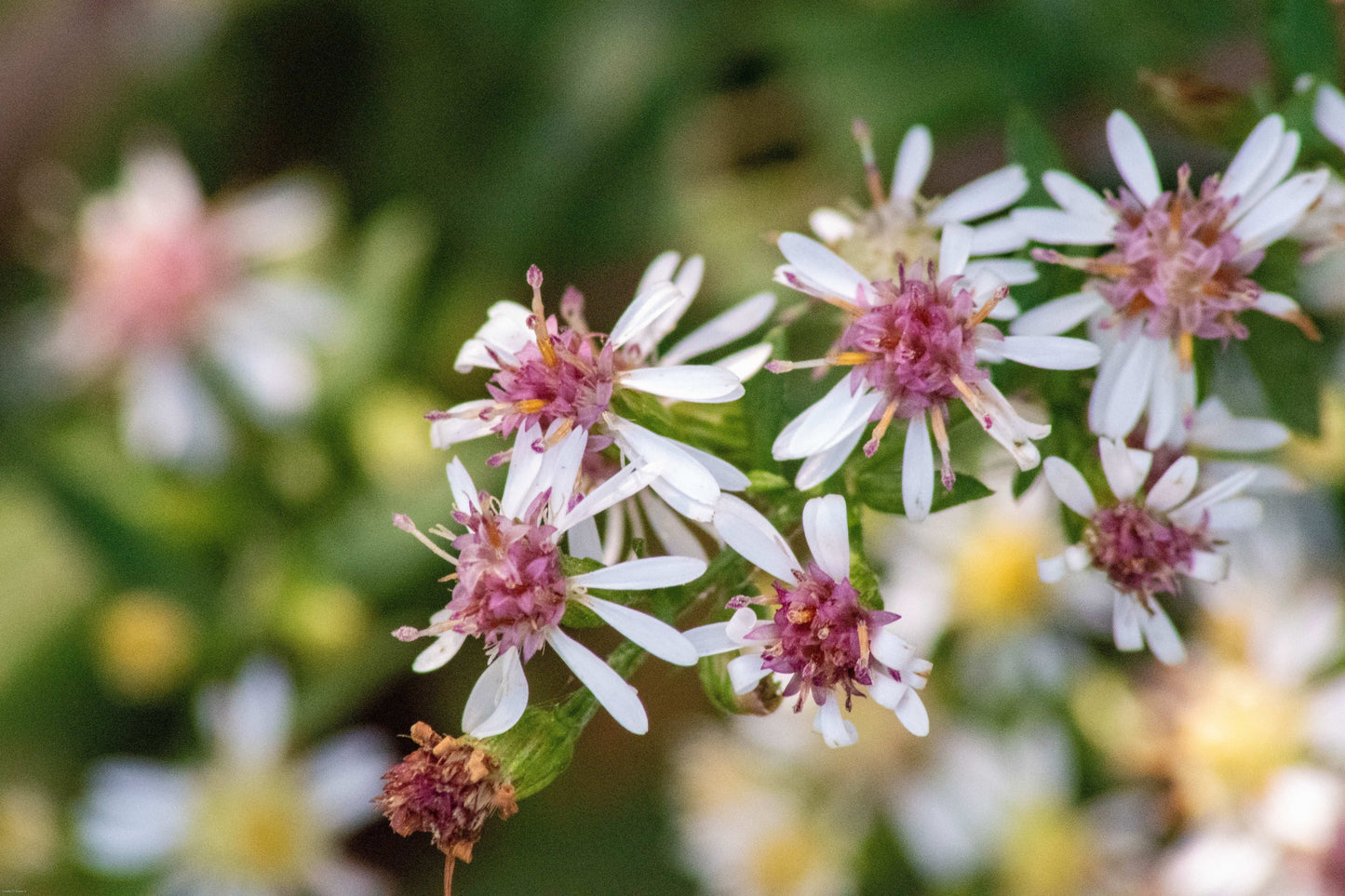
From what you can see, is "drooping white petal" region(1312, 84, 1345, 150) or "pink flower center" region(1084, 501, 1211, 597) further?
"drooping white petal" region(1312, 84, 1345, 150)

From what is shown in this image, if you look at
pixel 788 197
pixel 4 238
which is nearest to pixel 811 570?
pixel 788 197

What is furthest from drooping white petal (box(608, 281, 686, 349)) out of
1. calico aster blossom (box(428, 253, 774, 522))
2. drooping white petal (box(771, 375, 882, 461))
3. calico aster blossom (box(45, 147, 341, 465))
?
calico aster blossom (box(45, 147, 341, 465))

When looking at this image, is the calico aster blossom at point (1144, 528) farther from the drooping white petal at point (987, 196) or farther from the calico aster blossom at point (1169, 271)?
the drooping white petal at point (987, 196)

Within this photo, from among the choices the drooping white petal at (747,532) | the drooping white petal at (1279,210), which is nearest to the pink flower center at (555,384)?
the drooping white petal at (747,532)

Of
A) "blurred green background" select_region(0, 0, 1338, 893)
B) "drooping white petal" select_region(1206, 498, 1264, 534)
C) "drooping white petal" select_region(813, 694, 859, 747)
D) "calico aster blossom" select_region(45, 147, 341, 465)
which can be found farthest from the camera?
"calico aster blossom" select_region(45, 147, 341, 465)

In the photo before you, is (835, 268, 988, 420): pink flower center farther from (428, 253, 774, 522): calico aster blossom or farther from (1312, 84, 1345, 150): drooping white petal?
(1312, 84, 1345, 150): drooping white petal

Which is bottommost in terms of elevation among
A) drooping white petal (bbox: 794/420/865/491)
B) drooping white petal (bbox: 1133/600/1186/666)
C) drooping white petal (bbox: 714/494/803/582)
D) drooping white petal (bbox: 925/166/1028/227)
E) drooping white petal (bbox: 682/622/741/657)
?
drooping white petal (bbox: 1133/600/1186/666)

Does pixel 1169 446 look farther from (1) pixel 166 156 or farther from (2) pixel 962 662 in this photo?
(1) pixel 166 156
